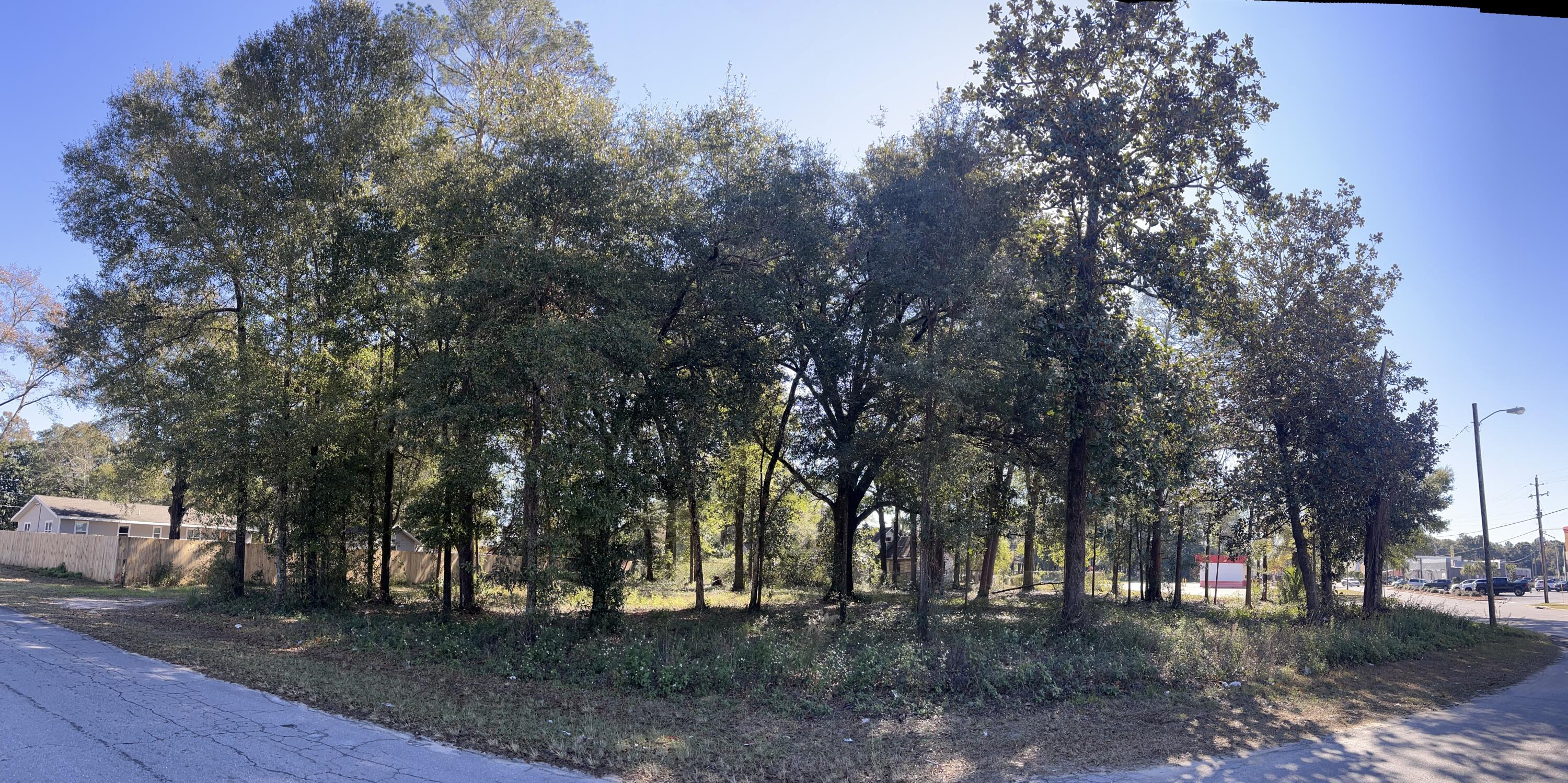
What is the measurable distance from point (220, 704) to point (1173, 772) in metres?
10.5

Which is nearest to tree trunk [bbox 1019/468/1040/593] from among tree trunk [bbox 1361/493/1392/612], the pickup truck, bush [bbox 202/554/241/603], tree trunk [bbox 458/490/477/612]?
tree trunk [bbox 1361/493/1392/612]

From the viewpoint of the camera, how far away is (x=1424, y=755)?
8945 millimetres

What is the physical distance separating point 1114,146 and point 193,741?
639 inches

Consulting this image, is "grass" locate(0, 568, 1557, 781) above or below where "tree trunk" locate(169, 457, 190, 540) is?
below

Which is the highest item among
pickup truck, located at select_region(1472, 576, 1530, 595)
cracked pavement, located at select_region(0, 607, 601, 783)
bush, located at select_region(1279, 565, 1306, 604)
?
cracked pavement, located at select_region(0, 607, 601, 783)

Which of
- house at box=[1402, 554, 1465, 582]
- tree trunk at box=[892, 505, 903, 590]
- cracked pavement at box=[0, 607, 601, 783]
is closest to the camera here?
cracked pavement at box=[0, 607, 601, 783]

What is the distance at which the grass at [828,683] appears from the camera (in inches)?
339

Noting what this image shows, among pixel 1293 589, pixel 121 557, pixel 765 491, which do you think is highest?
pixel 765 491

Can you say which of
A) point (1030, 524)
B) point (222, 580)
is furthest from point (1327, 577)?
point (222, 580)

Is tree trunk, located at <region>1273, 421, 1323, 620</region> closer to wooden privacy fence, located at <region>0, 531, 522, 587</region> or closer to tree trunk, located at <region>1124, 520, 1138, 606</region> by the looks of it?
tree trunk, located at <region>1124, 520, 1138, 606</region>

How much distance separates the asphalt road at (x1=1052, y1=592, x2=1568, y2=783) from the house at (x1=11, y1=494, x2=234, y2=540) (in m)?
44.8

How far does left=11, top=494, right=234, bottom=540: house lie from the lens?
1599 inches

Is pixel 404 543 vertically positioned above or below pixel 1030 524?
below

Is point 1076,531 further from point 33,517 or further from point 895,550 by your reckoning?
point 33,517
